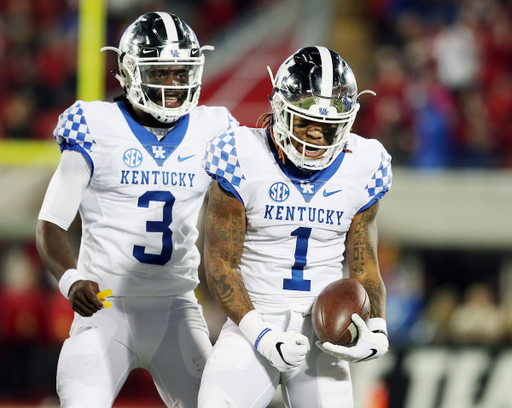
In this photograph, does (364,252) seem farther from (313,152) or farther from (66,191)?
(66,191)

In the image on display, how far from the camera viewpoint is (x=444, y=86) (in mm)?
7566

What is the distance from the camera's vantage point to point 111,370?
9.62 feet

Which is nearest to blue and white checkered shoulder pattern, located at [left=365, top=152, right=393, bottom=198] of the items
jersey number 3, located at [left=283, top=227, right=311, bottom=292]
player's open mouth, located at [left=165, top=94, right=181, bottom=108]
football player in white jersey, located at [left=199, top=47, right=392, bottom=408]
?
football player in white jersey, located at [left=199, top=47, right=392, bottom=408]

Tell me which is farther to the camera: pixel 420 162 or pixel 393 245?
pixel 393 245

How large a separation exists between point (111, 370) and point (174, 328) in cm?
32

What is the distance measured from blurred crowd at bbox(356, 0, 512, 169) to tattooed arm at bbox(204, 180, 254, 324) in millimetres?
4489

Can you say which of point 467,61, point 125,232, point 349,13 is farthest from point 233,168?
point 349,13

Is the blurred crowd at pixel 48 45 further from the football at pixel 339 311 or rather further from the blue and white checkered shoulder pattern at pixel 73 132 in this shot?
the football at pixel 339 311

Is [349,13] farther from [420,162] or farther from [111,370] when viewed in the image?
[111,370]

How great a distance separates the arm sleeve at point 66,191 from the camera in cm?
305

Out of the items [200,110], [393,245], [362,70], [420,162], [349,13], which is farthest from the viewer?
[349,13]

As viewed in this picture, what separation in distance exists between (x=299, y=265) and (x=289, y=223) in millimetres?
159

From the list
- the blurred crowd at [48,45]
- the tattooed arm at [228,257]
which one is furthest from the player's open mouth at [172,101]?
the blurred crowd at [48,45]

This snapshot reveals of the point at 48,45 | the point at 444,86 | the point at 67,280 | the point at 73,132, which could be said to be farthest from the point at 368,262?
the point at 48,45
